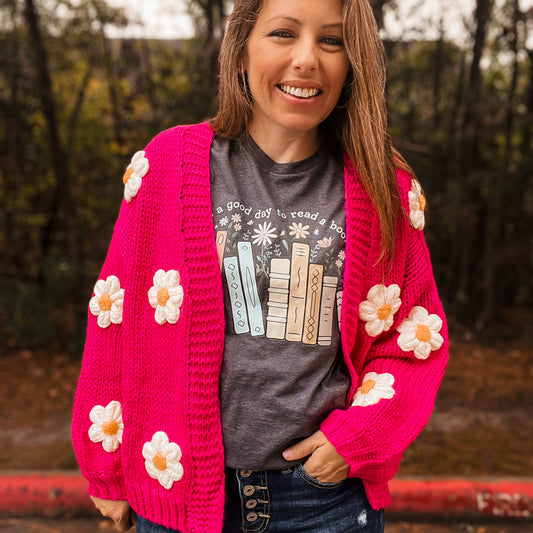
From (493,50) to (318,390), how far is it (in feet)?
17.7

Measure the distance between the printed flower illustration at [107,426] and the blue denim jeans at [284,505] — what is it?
22cm

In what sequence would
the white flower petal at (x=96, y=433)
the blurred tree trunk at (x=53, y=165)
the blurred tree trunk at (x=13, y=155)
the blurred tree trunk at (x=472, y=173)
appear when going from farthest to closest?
the blurred tree trunk at (x=472, y=173) < the blurred tree trunk at (x=13, y=155) < the blurred tree trunk at (x=53, y=165) < the white flower petal at (x=96, y=433)

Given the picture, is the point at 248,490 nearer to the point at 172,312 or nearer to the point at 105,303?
the point at 172,312

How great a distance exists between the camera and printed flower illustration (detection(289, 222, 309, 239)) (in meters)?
1.42

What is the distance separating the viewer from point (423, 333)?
4.98 feet

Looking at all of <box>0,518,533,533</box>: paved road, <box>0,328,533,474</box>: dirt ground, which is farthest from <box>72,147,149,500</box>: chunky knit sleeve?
<box>0,328,533,474</box>: dirt ground

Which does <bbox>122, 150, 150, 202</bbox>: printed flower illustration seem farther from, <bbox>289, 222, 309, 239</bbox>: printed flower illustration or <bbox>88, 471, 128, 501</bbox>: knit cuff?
<bbox>88, 471, 128, 501</bbox>: knit cuff

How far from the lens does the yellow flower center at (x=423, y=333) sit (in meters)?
1.51

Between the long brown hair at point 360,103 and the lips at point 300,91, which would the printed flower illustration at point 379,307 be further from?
the lips at point 300,91

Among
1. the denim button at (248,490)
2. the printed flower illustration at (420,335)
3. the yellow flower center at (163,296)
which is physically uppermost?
the yellow flower center at (163,296)

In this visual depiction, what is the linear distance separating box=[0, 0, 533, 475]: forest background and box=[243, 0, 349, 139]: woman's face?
3.61 metres

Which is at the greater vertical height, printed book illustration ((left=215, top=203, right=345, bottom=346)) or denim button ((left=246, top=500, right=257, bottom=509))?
printed book illustration ((left=215, top=203, right=345, bottom=346))

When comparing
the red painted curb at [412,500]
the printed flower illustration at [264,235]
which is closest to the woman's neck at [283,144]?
the printed flower illustration at [264,235]

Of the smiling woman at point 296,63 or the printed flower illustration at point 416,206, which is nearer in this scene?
the smiling woman at point 296,63
